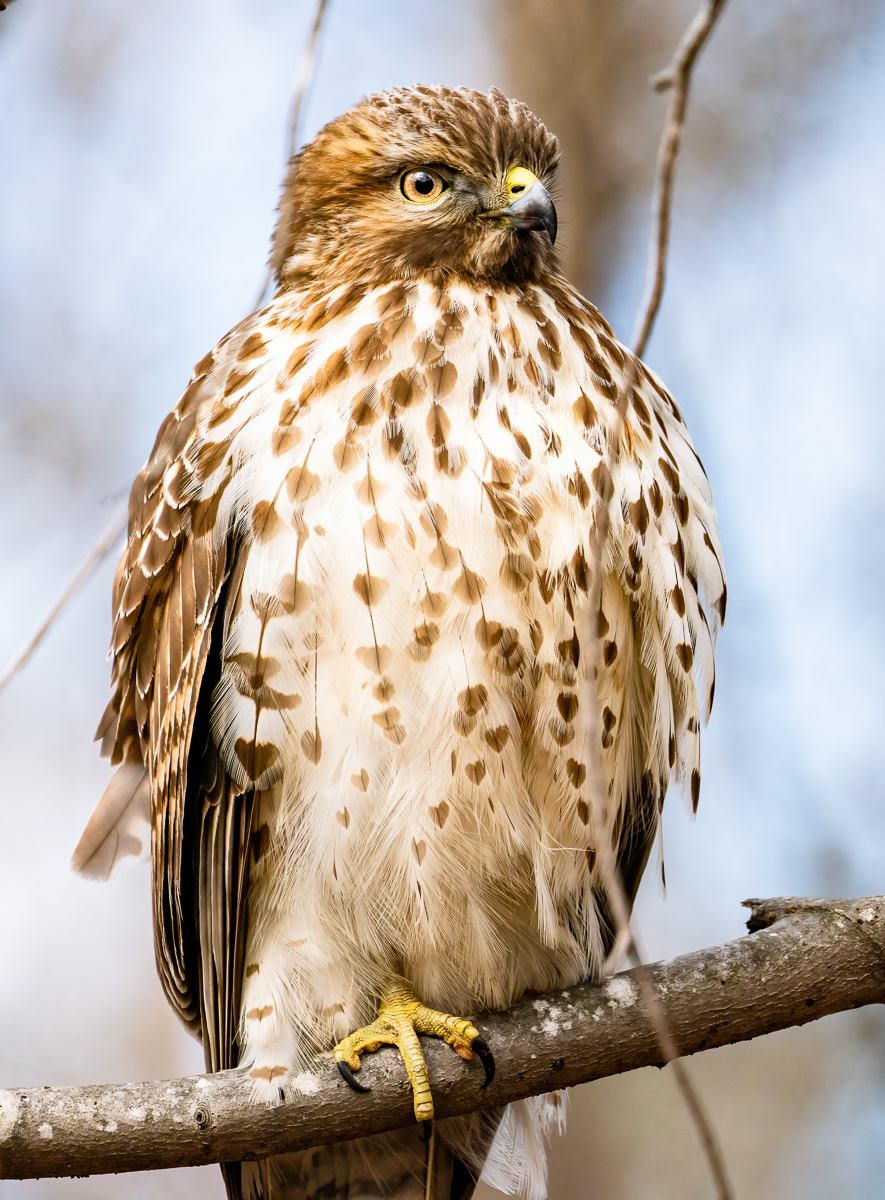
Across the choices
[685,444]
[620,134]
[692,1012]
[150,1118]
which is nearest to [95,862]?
[150,1118]

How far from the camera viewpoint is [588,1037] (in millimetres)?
2438

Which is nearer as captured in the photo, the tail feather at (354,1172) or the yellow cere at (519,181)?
the yellow cere at (519,181)

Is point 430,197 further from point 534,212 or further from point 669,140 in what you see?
point 669,140

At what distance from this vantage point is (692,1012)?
2383mm

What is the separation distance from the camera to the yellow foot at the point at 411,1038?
2.43m

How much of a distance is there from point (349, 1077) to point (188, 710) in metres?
0.81

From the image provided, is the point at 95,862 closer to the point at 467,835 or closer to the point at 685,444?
the point at 467,835

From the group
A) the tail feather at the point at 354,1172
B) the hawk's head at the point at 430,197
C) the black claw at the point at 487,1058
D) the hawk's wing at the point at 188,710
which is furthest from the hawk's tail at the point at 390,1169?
the hawk's head at the point at 430,197

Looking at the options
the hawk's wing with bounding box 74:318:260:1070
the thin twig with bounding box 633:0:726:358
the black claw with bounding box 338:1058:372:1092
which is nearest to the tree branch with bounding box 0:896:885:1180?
the black claw with bounding box 338:1058:372:1092

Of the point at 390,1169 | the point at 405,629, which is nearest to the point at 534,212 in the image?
the point at 405,629

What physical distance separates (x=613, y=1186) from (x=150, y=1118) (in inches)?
103

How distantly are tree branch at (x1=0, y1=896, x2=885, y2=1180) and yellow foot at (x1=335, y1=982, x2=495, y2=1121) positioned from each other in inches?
0.8

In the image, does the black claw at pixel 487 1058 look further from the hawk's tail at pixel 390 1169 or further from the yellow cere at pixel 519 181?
the yellow cere at pixel 519 181

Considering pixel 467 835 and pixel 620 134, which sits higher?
pixel 620 134
